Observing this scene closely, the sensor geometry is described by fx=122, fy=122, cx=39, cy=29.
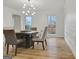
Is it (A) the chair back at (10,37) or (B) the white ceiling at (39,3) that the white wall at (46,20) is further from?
(A) the chair back at (10,37)

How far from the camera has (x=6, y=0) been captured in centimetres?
739

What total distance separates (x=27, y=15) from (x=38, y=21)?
120 cm

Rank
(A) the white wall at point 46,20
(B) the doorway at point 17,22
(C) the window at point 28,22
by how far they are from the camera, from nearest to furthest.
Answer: (B) the doorway at point 17,22 < (A) the white wall at point 46,20 < (C) the window at point 28,22

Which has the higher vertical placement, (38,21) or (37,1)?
(37,1)

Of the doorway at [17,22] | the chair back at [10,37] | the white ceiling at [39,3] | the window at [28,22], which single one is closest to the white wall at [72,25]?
the chair back at [10,37]

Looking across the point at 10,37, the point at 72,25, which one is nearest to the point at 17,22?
the point at 10,37

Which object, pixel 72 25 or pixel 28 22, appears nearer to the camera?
pixel 72 25

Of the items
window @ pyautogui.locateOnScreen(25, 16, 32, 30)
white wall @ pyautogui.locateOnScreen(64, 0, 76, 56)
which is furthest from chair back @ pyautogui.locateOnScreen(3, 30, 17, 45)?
window @ pyautogui.locateOnScreen(25, 16, 32, 30)

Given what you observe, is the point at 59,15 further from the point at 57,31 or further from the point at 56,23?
the point at 57,31

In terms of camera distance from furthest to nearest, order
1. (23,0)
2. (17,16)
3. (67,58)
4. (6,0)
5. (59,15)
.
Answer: (59,15) → (17,16) → (23,0) → (6,0) → (67,58)

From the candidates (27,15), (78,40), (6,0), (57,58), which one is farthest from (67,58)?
(27,15)

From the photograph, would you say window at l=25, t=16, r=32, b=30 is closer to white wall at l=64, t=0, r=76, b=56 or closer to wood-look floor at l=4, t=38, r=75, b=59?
white wall at l=64, t=0, r=76, b=56

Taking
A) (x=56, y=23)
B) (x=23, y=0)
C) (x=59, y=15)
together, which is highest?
(x=23, y=0)

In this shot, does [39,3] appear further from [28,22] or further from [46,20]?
[28,22]
